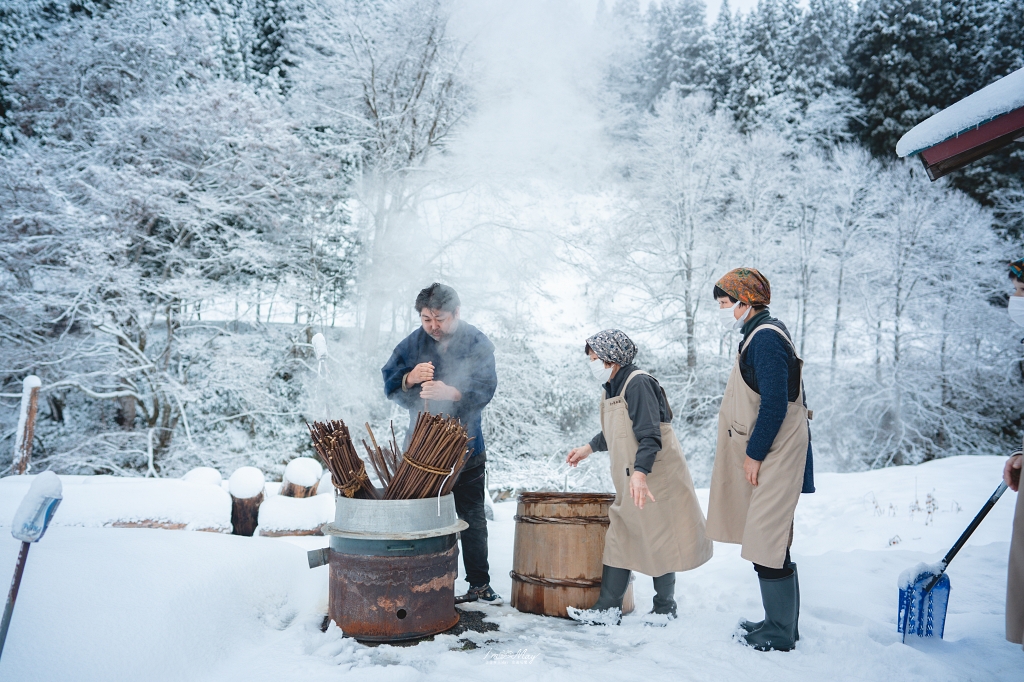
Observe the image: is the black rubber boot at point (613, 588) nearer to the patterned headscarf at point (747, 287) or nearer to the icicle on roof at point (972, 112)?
the patterned headscarf at point (747, 287)

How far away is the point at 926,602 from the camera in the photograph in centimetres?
281

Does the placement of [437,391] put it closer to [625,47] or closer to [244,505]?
[244,505]

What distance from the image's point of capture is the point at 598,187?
15750 millimetres

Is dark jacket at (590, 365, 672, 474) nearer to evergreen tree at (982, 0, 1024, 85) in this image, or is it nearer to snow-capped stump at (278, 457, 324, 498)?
snow-capped stump at (278, 457, 324, 498)

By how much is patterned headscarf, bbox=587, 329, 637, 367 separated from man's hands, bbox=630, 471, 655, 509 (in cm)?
65

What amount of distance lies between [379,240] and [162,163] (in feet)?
14.2

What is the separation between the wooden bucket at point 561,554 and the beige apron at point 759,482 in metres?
0.67

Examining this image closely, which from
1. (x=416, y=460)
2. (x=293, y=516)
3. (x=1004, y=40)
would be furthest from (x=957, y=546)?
(x=1004, y=40)

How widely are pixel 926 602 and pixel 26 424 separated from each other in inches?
345

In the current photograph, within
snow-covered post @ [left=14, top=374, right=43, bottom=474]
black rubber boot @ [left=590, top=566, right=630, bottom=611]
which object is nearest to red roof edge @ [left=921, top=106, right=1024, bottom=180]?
black rubber boot @ [left=590, top=566, right=630, bottom=611]

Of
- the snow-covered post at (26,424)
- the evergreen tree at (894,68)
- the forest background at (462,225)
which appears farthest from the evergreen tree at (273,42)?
the evergreen tree at (894,68)

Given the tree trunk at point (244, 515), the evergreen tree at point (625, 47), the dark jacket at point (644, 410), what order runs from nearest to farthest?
the dark jacket at point (644, 410)
the tree trunk at point (244, 515)
the evergreen tree at point (625, 47)

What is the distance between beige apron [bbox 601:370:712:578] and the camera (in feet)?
10.3

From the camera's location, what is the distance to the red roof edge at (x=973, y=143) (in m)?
2.72
